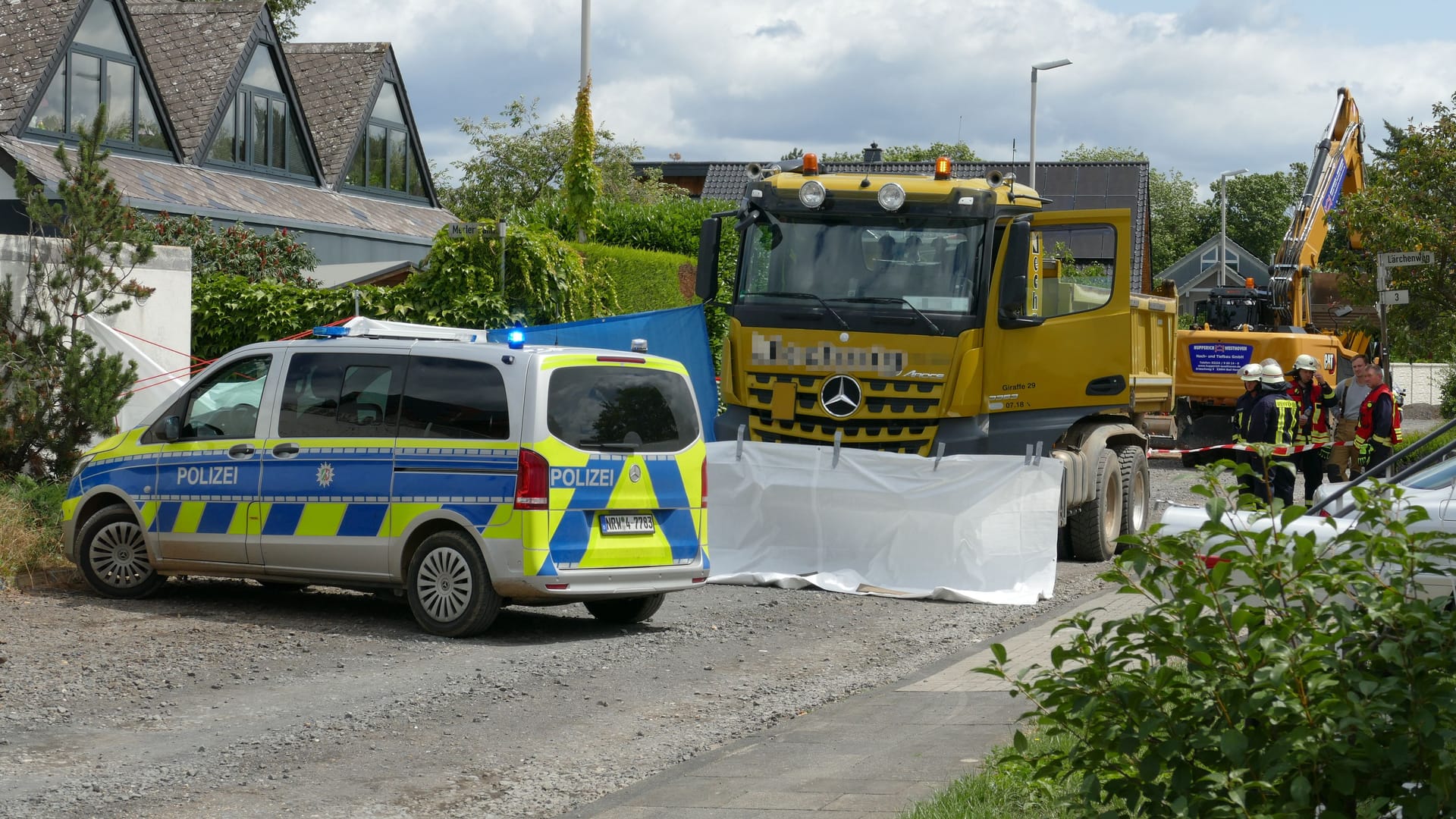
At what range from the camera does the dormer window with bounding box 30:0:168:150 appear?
2491cm

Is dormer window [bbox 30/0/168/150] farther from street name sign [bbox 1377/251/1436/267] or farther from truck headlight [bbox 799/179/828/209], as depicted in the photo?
street name sign [bbox 1377/251/1436/267]

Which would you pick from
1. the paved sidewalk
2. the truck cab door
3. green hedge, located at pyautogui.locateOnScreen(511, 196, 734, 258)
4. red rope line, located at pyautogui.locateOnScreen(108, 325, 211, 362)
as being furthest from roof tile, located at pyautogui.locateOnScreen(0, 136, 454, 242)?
the paved sidewalk

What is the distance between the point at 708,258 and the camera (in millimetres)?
13688

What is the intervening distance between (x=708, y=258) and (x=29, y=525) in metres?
5.75

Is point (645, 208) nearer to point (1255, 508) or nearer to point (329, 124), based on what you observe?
point (329, 124)

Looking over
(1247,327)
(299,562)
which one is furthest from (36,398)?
(1247,327)

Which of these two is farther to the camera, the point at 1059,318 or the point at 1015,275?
the point at 1059,318

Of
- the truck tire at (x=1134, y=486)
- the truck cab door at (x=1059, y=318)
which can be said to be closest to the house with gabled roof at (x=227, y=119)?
the truck tire at (x=1134, y=486)

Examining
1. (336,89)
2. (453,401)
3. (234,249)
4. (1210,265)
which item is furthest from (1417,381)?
(453,401)

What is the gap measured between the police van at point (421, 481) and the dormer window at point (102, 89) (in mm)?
15650

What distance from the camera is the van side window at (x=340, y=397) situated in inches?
402

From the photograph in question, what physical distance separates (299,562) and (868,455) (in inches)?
180

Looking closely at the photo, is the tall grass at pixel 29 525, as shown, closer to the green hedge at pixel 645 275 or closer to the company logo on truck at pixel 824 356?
the company logo on truck at pixel 824 356

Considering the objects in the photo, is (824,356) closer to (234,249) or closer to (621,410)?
(621,410)
